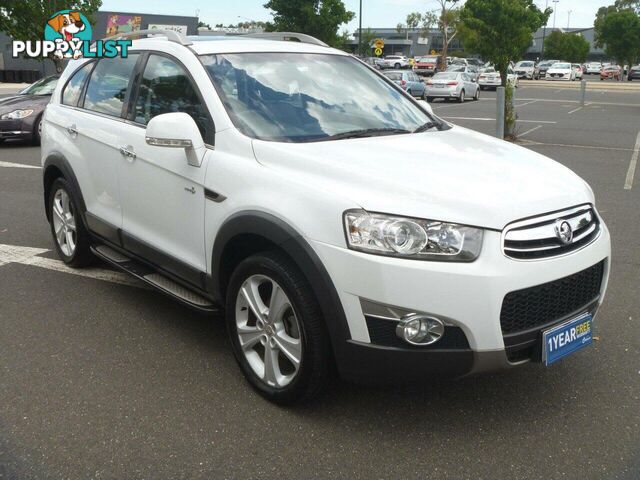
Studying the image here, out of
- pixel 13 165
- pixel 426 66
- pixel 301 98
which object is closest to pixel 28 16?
pixel 13 165

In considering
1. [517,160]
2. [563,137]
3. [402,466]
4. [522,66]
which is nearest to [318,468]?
[402,466]

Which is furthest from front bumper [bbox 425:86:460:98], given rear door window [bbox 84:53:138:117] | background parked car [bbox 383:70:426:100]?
rear door window [bbox 84:53:138:117]

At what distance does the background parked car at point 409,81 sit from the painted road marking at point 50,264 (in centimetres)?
2376

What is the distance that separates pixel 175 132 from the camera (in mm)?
3393

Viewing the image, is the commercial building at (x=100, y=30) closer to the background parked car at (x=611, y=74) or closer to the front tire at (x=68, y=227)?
the background parked car at (x=611, y=74)

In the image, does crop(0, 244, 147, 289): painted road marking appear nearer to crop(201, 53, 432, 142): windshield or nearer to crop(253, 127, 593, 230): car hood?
crop(201, 53, 432, 142): windshield

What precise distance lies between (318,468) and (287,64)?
234 cm

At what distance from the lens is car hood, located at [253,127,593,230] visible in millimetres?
2750

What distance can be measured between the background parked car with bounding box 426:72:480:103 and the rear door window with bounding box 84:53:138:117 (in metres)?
25.6

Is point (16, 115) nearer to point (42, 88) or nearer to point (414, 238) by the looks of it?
point (42, 88)

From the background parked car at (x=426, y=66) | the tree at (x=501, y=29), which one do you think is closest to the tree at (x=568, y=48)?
the background parked car at (x=426, y=66)

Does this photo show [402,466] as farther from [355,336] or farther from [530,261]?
[530,261]

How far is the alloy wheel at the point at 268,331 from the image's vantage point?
310 centimetres

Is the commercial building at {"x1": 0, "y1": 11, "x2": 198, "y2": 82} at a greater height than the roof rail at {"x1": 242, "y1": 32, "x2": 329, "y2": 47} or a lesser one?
greater
